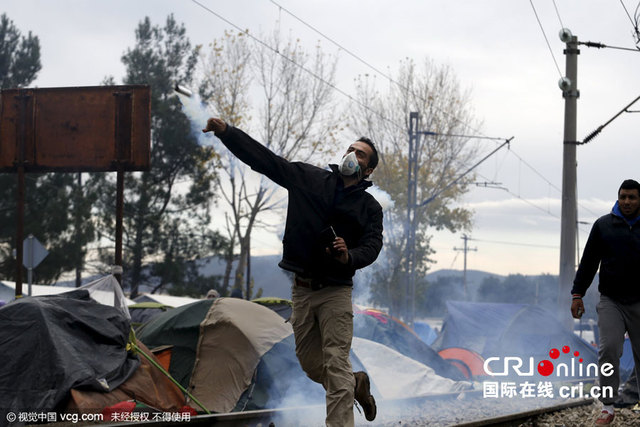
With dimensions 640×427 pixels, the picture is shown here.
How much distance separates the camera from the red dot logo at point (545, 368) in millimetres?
14605

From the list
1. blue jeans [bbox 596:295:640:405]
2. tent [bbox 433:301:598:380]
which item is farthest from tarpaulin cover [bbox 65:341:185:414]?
tent [bbox 433:301:598:380]

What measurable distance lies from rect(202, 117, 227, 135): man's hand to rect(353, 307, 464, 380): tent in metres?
9.37

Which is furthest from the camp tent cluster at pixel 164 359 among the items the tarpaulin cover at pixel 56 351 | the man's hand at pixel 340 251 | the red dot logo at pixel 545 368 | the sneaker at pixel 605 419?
the red dot logo at pixel 545 368

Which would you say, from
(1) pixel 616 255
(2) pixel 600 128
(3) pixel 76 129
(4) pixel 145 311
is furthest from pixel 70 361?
(2) pixel 600 128

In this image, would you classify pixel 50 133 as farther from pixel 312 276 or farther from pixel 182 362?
pixel 312 276

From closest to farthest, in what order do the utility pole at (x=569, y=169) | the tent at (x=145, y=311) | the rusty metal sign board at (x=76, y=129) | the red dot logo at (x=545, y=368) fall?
the rusty metal sign board at (x=76, y=129) < the tent at (x=145, y=311) < the red dot logo at (x=545, y=368) < the utility pole at (x=569, y=169)

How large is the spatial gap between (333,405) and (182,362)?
→ 4.13 metres

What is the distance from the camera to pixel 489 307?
20469 mm

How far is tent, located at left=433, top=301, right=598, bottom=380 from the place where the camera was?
645 inches

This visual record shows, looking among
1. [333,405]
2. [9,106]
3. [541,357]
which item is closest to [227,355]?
[333,405]

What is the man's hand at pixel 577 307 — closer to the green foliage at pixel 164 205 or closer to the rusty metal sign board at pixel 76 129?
the rusty metal sign board at pixel 76 129

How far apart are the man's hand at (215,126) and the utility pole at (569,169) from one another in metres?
13.6

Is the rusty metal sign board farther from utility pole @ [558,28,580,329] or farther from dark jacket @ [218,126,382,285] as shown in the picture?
utility pole @ [558,28,580,329]

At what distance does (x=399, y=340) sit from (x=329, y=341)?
31.5 ft
